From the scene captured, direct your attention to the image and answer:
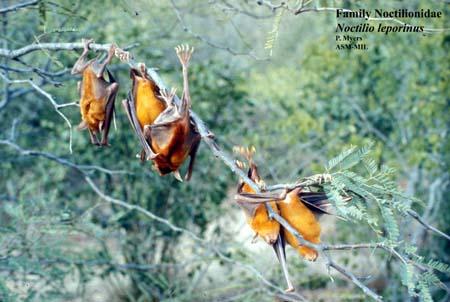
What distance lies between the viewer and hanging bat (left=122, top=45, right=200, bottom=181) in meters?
2.76

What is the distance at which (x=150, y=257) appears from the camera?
734 centimetres

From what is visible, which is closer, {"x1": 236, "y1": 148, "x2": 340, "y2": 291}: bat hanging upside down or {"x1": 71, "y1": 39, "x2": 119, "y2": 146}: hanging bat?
{"x1": 236, "y1": 148, "x2": 340, "y2": 291}: bat hanging upside down

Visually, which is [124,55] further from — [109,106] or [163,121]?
[109,106]

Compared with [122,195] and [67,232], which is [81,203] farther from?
[67,232]

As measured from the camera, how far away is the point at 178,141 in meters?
2.81

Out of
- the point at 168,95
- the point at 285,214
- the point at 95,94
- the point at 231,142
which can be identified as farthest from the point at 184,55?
the point at 231,142

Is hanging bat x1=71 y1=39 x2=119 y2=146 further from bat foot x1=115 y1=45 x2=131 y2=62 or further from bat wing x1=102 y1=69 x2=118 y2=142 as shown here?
bat foot x1=115 y1=45 x2=131 y2=62

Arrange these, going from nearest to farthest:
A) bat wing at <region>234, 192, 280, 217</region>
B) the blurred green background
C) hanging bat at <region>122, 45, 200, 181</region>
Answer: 1. bat wing at <region>234, 192, 280, 217</region>
2. hanging bat at <region>122, 45, 200, 181</region>
3. the blurred green background

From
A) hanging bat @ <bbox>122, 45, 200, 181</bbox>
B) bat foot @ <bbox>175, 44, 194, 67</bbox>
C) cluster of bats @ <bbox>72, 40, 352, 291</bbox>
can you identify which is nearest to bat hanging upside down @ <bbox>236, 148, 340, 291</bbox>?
cluster of bats @ <bbox>72, 40, 352, 291</bbox>

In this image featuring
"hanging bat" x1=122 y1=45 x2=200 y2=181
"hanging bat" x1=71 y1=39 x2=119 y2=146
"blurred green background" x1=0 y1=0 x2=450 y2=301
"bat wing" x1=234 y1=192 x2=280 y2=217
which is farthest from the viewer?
"blurred green background" x1=0 y1=0 x2=450 y2=301

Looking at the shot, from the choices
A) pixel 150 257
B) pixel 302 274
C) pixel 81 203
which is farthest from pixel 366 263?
pixel 81 203

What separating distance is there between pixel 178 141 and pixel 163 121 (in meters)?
0.09

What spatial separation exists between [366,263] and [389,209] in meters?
5.60

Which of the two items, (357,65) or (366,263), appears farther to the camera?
(366,263)
